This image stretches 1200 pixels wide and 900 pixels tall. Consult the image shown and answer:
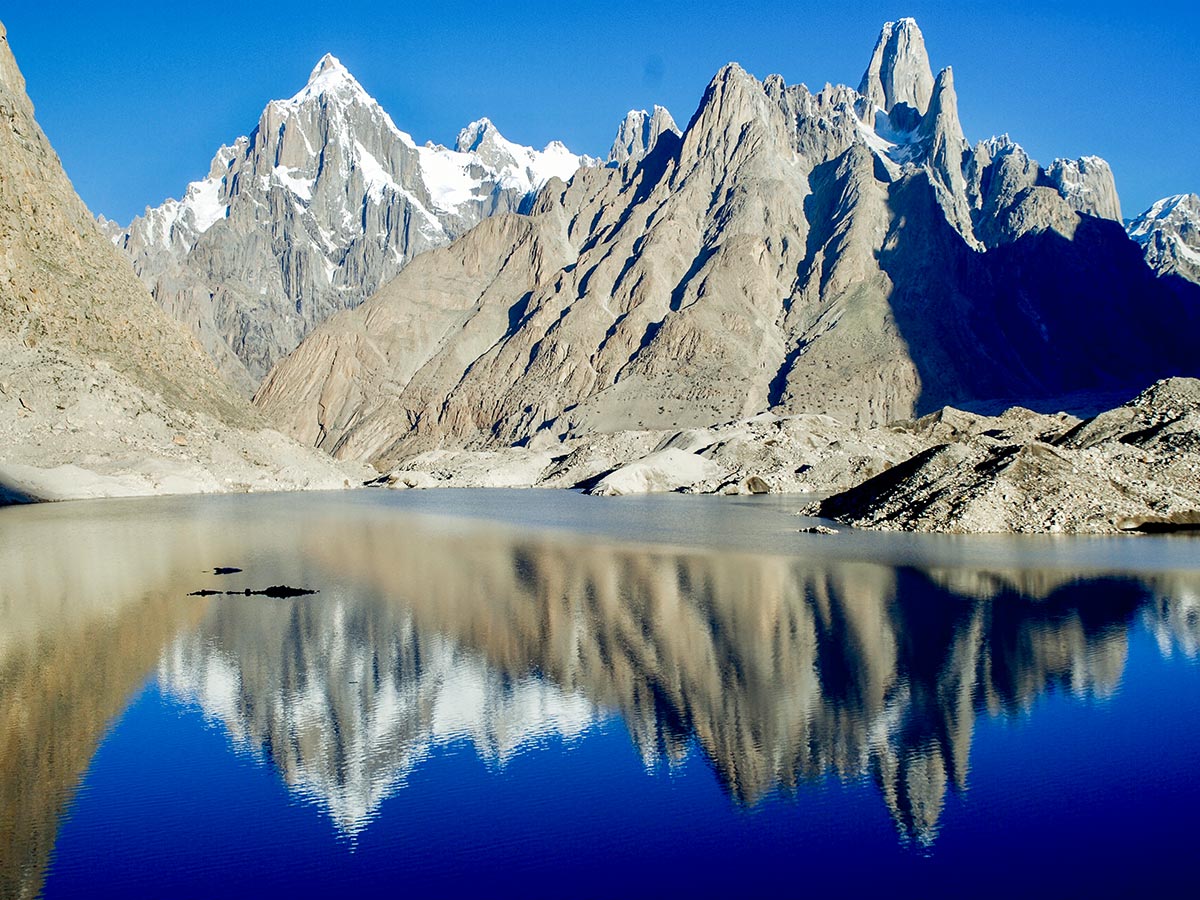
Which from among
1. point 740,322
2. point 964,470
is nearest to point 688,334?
point 740,322

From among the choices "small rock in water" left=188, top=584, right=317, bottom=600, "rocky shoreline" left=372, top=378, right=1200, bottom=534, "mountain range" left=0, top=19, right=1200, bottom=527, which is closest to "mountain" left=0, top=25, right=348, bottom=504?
"mountain range" left=0, top=19, right=1200, bottom=527

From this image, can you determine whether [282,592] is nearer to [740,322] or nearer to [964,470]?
[964,470]

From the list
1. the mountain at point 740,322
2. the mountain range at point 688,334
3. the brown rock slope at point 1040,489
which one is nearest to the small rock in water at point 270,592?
the brown rock slope at point 1040,489

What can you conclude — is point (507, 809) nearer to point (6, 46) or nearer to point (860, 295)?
point (6, 46)

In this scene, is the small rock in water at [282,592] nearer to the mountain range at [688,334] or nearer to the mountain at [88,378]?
the mountain at [88,378]

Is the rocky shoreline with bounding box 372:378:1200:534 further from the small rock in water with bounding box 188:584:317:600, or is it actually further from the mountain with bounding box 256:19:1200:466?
the mountain with bounding box 256:19:1200:466
